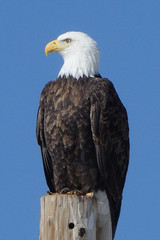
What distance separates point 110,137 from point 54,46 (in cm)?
133

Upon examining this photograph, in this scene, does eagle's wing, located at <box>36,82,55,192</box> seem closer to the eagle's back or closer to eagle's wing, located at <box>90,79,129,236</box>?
the eagle's back

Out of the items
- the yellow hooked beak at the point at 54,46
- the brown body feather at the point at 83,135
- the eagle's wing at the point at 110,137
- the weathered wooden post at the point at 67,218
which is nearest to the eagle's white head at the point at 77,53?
the yellow hooked beak at the point at 54,46

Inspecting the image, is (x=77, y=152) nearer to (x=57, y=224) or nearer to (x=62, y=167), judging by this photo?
(x=62, y=167)

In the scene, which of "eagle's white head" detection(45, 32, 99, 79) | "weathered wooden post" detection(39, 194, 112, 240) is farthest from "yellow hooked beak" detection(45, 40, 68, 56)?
"weathered wooden post" detection(39, 194, 112, 240)

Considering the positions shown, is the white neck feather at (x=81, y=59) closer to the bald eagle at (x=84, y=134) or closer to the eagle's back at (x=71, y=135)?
the bald eagle at (x=84, y=134)

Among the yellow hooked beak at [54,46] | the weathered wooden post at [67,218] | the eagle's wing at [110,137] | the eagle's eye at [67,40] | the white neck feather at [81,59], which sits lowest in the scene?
the weathered wooden post at [67,218]

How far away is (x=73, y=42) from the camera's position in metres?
6.36

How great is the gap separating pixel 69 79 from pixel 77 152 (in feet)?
2.76

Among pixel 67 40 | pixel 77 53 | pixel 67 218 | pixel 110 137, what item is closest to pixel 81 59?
pixel 77 53

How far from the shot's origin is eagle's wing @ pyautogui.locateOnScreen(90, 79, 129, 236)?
5.79m

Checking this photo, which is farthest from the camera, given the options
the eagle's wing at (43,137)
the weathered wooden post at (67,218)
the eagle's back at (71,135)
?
the eagle's wing at (43,137)

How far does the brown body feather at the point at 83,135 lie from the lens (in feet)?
18.9

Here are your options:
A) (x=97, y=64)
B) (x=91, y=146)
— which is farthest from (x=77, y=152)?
(x=97, y=64)

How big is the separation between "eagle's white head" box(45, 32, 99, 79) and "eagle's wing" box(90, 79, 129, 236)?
32 centimetres
